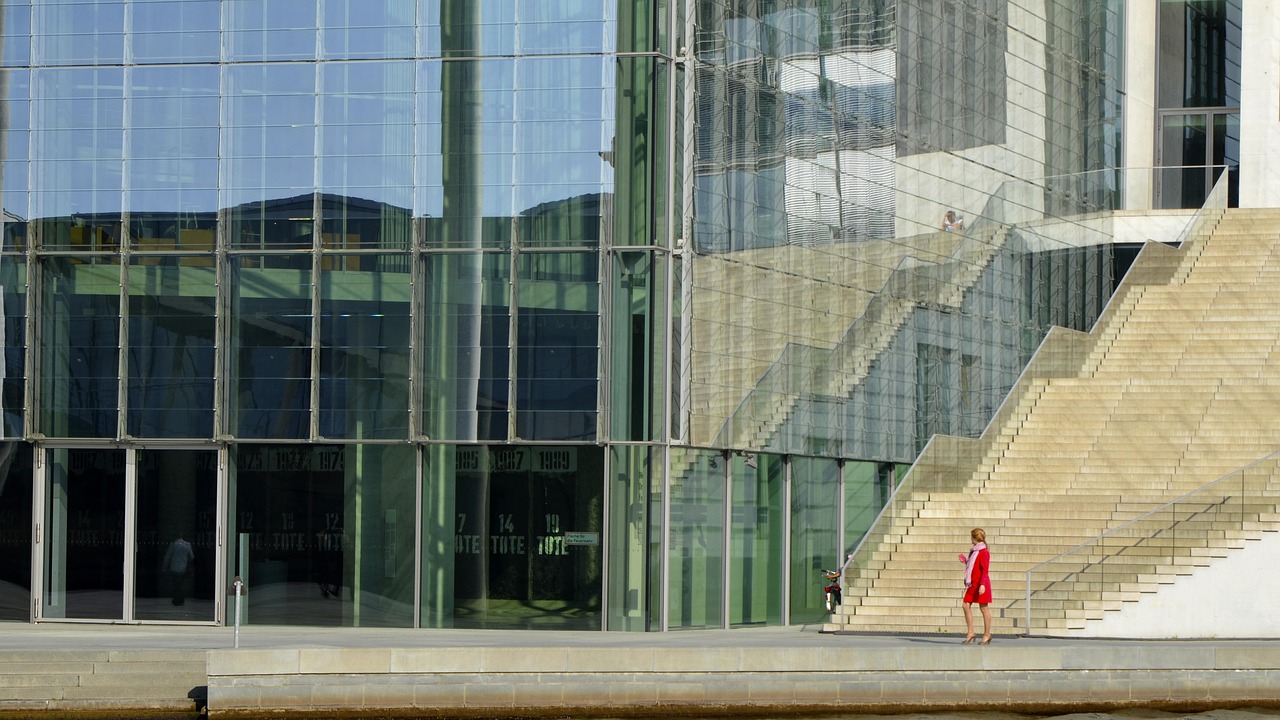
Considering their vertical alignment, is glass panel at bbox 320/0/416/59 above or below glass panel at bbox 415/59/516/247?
above

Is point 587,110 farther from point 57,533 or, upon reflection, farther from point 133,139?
point 57,533

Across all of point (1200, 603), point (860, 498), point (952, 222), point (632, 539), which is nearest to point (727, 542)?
point (632, 539)

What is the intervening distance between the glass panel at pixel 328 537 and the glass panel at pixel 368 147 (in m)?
3.12

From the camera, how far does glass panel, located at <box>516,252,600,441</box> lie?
86.1 ft

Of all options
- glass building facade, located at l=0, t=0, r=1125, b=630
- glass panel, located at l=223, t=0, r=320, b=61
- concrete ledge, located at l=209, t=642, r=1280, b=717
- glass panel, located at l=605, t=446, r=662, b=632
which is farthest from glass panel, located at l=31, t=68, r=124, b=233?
concrete ledge, located at l=209, t=642, r=1280, b=717

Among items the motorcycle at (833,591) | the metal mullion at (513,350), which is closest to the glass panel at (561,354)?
the metal mullion at (513,350)

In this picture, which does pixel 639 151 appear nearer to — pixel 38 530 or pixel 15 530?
pixel 38 530

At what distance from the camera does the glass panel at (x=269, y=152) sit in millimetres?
27031

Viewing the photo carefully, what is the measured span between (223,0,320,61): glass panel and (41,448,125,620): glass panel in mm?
6067

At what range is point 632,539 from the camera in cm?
2631

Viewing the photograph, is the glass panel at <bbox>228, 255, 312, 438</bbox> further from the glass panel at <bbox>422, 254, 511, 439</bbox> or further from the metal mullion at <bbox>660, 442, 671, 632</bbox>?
the metal mullion at <bbox>660, 442, 671, 632</bbox>

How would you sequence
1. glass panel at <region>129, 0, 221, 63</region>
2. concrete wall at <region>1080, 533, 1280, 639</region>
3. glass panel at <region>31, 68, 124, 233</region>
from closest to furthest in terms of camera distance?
concrete wall at <region>1080, 533, 1280, 639</region> < glass panel at <region>129, 0, 221, 63</region> < glass panel at <region>31, 68, 124, 233</region>

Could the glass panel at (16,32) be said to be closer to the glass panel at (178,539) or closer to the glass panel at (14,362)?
the glass panel at (14,362)

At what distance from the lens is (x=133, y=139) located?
2747 centimetres
